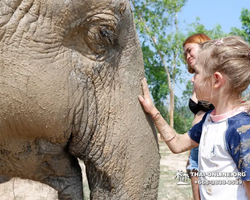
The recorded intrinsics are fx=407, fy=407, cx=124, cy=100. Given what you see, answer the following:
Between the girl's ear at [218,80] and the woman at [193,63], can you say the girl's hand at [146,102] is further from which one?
the woman at [193,63]

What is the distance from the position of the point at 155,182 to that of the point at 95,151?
361 millimetres

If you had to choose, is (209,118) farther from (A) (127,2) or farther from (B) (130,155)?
(A) (127,2)

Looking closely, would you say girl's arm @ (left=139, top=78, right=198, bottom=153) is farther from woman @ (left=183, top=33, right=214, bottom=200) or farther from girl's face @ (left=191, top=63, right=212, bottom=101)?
woman @ (left=183, top=33, right=214, bottom=200)

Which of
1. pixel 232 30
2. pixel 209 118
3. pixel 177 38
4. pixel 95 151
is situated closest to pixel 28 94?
pixel 95 151

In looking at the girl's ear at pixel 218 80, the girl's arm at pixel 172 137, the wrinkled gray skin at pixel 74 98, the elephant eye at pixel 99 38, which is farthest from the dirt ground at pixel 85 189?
the elephant eye at pixel 99 38

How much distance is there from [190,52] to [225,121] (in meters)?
1.49

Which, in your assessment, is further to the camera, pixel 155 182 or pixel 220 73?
pixel 155 182

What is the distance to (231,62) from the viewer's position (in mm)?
1908

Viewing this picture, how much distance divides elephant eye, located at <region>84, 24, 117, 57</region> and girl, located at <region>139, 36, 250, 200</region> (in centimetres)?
47

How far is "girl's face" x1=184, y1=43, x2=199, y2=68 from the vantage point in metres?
3.31

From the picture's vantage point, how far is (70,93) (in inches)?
77.3

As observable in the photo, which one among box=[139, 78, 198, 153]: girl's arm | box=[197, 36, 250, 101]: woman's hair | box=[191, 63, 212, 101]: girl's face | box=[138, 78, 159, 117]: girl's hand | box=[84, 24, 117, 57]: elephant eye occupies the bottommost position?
box=[139, 78, 198, 153]: girl's arm

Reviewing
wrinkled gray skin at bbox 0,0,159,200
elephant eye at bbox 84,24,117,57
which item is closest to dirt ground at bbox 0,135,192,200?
wrinkled gray skin at bbox 0,0,159,200

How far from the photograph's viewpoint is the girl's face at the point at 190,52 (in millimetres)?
3314
